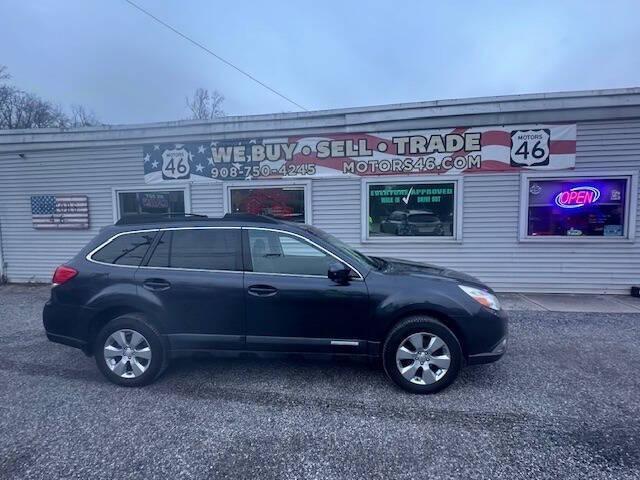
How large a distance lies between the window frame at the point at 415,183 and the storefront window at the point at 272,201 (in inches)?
51.5

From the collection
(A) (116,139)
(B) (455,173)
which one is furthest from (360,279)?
(A) (116,139)

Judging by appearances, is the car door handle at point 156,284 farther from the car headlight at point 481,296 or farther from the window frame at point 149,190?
the window frame at point 149,190

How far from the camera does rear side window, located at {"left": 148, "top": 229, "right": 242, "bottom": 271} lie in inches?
148

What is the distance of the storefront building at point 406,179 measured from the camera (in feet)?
22.9

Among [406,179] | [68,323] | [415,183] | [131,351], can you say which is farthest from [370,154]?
[68,323]

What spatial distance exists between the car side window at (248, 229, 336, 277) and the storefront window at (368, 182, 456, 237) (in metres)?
4.18

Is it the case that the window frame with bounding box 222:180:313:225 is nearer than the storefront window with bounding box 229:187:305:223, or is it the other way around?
the window frame with bounding box 222:180:313:225

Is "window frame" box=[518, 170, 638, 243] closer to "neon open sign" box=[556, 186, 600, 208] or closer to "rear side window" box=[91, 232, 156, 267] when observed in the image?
"neon open sign" box=[556, 186, 600, 208]

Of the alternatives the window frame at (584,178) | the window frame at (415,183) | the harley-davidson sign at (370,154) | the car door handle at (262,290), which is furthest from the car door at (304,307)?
the window frame at (584,178)

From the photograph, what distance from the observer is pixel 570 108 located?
674 cm

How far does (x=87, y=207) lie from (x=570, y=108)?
33.0ft

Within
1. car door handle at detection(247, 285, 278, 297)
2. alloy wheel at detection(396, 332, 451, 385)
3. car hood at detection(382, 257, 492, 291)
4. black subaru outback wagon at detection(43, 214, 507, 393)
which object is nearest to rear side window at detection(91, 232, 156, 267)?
black subaru outback wagon at detection(43, 214, 507, 393)

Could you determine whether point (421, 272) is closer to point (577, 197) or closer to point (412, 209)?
point (412, 209)

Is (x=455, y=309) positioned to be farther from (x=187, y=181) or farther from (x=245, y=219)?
(x=187, y=181)
